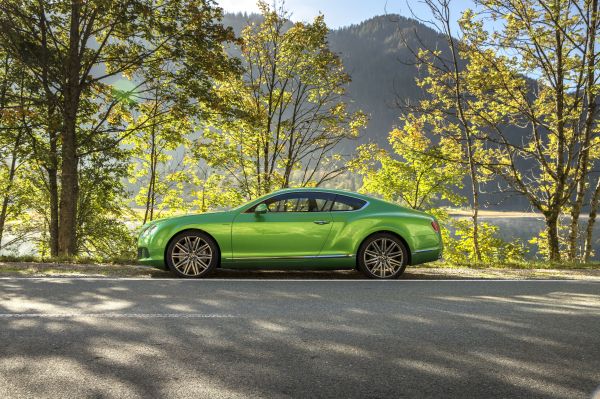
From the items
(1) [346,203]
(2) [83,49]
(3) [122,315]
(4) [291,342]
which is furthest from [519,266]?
(2) [83,49]

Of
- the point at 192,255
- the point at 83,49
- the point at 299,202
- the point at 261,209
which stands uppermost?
the point at 83,49

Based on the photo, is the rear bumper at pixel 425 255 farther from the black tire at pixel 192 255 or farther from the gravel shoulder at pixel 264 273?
the black tire at pixel 192 255

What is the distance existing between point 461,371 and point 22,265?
317 inches

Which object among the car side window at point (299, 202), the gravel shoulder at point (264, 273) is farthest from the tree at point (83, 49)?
the car side window at point (299, 202)

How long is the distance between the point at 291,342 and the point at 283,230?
4127mm

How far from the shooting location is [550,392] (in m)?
3.28

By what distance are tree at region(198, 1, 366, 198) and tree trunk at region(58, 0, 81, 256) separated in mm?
8022

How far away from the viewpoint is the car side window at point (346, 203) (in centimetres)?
863

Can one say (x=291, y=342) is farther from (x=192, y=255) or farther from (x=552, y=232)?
(x=552, y=232)

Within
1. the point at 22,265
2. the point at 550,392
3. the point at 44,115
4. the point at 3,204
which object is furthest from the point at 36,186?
the point at 550,392

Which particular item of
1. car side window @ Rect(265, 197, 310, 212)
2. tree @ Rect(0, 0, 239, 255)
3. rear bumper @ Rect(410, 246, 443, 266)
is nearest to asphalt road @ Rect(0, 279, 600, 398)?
rear bumper @ Rect(410, 246, 443, 266)

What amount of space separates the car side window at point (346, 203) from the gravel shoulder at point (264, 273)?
1160 millimetres

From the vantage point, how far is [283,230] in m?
8.41

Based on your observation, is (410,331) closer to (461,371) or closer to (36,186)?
(461,371)
